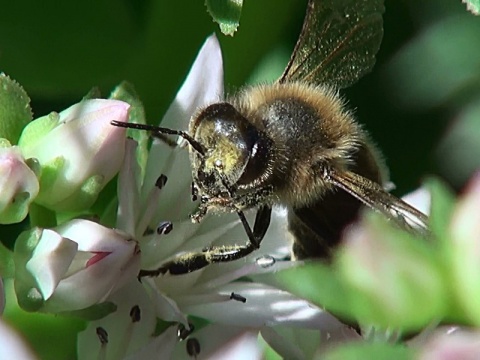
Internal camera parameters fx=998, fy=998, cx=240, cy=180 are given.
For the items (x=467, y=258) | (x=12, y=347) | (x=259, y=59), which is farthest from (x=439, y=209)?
(x=259, y=59)

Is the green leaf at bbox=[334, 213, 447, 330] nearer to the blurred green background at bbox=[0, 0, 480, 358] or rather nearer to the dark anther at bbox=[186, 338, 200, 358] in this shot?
the dark anther at bbox=[186, 338, 200, 358]

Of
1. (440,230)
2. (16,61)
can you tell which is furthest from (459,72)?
(440,230)

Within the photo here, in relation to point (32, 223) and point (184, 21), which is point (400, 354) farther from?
point (184, 21)

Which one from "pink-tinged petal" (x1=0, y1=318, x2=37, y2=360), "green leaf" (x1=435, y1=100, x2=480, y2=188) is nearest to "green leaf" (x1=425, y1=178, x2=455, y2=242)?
"pink-tinged petal" (x1=0, y1=318, x2=37, y2=360)

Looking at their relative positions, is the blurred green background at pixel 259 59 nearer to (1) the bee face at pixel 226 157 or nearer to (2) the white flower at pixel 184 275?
(2) the white flower at pixel 184 275

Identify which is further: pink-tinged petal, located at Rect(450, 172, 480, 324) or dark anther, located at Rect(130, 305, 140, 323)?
dark anther, located at Rect(130, 305, 140, 323)

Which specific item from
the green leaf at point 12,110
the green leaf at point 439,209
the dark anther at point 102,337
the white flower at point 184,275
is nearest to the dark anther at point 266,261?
the white flower at point 184,275

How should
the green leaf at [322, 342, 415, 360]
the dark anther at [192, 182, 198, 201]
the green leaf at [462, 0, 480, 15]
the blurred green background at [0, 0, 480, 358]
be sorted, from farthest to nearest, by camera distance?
the blurred green background at [0, 0, 480, 358]
the dark anther at [192, 182, 198, 201]
the green leaf at [462, 0, 480, 15]
the green leaf at [322, 342, 415, 360]
